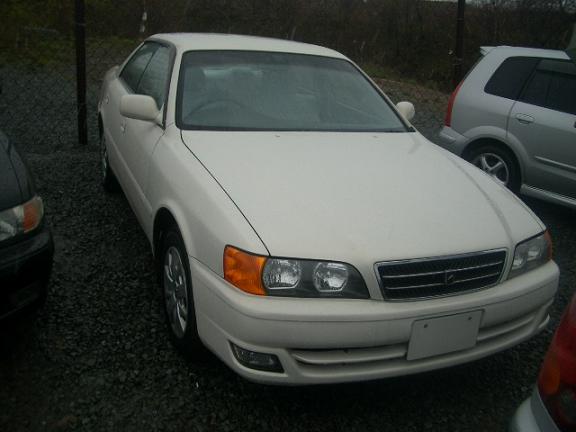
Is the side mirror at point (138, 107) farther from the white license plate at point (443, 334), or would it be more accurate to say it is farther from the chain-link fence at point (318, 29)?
the chain-link fence at point (318, 29)

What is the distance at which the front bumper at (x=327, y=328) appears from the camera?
209 centimetres

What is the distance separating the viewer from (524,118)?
492 centimetres

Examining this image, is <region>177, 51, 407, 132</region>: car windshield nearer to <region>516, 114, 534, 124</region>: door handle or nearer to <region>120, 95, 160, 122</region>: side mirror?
<region>120, 95, 160, 122</region>: side mirror

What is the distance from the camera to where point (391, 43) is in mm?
15094

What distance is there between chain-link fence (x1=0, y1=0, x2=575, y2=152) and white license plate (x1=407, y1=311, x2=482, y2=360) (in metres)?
7.10

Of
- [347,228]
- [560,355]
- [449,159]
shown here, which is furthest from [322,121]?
[560,355]

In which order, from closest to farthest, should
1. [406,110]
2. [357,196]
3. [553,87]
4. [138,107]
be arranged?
[357,196]
[138,107]
[406,110]
[553,87]

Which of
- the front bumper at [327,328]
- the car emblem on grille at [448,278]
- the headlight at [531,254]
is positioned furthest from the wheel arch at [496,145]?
the car emblem on grille at [448,278]

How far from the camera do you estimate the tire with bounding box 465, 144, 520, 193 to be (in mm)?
5066

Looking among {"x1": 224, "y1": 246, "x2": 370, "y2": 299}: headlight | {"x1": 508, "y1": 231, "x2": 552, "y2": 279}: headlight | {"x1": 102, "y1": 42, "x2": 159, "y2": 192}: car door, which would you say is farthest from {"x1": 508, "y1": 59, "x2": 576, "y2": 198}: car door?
{"x1": 224, "y1": 246, "x2": 370, "y2": 299}: headlight

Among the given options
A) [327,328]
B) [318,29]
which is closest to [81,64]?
[327,328]

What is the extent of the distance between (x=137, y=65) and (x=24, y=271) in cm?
244

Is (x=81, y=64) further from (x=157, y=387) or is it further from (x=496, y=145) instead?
(x=157, y=387)

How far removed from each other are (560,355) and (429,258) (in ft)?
2.34
